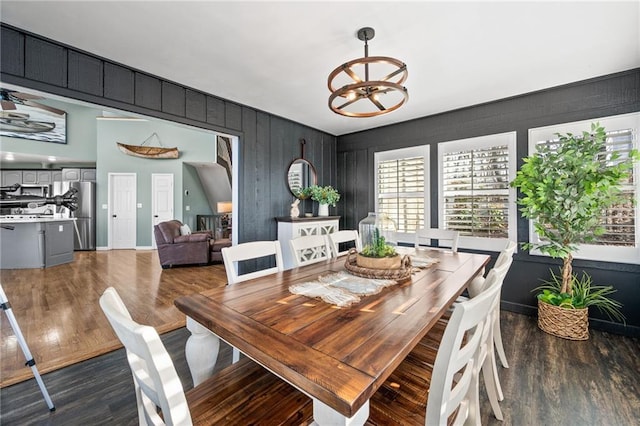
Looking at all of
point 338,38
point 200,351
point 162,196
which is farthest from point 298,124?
point 162,196

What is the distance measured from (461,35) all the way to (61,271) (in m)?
6.84

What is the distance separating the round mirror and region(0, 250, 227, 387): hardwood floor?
6.24ft

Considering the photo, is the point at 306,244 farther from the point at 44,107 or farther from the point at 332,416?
the point at 44,107

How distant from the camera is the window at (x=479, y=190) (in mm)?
3230

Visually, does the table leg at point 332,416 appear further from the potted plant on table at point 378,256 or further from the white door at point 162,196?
the white door at point 162,196

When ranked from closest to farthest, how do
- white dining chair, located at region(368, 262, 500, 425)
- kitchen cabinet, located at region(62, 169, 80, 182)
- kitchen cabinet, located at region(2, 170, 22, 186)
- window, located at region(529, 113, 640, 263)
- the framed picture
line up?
white dining chair, located at region(368, 262, 500, 425), window, located at region(529, 113, 640, 263), the framed picture, kitchen cabinet, located at region(62, 169, 80, 182), kitchen cabinet, located at region(2, 170, 22, 186)

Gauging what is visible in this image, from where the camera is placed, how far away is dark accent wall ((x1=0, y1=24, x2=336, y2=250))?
2021 mm

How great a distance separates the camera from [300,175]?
426 cm

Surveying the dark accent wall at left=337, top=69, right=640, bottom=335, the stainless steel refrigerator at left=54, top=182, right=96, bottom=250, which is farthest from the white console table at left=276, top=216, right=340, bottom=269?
the stainless steel refrigerator at left=54, top=182, right=96, bottom=250

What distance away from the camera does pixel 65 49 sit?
7.06 feet

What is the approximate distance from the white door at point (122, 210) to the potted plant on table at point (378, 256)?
781cm

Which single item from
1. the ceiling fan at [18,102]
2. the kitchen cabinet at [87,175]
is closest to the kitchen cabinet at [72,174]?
the kitchen cabinet at [87,175]

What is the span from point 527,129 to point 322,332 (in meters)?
3.47

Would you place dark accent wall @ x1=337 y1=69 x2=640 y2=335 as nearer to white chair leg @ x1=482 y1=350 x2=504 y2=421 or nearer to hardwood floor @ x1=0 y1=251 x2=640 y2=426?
hardwood floor @ x1=0 y1=251 x2=640 y2=426
